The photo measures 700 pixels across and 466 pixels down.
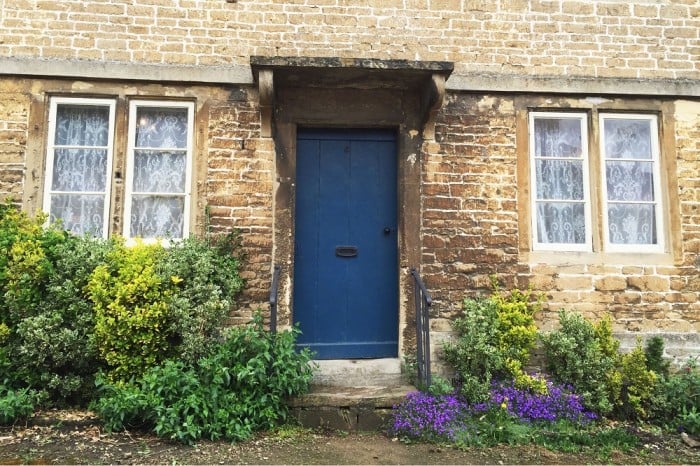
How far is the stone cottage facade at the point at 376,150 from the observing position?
219 inches

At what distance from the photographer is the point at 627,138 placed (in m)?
6.08

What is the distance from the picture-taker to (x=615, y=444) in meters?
4.61

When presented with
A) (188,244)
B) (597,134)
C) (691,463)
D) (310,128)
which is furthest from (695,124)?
(188,244)

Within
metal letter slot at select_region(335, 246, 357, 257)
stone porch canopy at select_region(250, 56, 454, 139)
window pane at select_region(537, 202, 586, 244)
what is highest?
stone porch canopy at select_region(250, 56, 454, 139)

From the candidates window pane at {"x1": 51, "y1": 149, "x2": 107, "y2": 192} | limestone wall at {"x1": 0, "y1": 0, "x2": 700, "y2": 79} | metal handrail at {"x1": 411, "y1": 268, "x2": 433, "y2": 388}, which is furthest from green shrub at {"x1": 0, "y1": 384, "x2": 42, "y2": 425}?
metal handrail at {"x1": 411, "y1": 268, "x2": 433, "y2": 388}

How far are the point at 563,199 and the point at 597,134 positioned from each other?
2.83 ft

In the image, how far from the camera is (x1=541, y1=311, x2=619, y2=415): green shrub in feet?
17.0

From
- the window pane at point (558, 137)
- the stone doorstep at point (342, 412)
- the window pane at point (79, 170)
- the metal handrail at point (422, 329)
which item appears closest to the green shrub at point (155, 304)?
the window pane at point (79, 170)

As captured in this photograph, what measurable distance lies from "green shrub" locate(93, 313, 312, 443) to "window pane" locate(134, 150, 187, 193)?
192 cm

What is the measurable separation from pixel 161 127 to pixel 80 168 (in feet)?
3.16

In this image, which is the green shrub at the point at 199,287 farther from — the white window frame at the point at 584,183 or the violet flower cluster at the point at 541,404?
the white window frame at the point at 584,183

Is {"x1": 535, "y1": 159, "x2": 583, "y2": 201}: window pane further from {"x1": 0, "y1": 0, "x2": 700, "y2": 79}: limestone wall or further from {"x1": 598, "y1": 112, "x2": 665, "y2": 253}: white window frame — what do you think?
{"x1": 0, "y1": 0, "x2": 700, "y2": 79}: limestone wall

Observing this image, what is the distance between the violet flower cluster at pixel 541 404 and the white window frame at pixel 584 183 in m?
1.58

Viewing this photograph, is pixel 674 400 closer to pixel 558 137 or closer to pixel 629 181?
pixel 629 181
